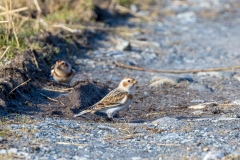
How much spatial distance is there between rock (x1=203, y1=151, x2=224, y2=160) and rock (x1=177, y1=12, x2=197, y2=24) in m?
9.53

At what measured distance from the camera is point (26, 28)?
997 centimetres

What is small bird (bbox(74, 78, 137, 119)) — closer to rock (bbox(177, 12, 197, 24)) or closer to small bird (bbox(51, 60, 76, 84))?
small bird (bbox(51, 60, 76, 84))

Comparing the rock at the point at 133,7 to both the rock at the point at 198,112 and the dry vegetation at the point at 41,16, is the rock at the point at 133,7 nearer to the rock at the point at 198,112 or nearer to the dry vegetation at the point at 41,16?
A: the dry vegetation at the point at 41,16

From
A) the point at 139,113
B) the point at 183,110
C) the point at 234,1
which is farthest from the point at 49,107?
the point at 234,1

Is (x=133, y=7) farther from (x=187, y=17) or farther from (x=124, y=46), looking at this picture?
(x=124, y=46)

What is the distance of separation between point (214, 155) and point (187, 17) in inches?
395

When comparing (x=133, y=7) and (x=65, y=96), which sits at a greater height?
(x=65, y=96)

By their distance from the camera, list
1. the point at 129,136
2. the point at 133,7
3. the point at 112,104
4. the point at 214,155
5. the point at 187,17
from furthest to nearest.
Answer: the point at 133,7 < the point at 187,17 < the point at 112,104 < the point at 129,136 < the point at 214,155

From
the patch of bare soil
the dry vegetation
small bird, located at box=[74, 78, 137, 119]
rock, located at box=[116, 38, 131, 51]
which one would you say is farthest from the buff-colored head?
rock, located at box=[116, 38, 131, 51]

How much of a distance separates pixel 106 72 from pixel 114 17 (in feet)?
15.4

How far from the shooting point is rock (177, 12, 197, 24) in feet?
47.5

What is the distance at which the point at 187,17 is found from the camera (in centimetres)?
1472

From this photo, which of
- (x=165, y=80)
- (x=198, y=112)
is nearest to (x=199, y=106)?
(x=198, y=112)

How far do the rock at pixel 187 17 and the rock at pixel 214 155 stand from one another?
9530 mm
